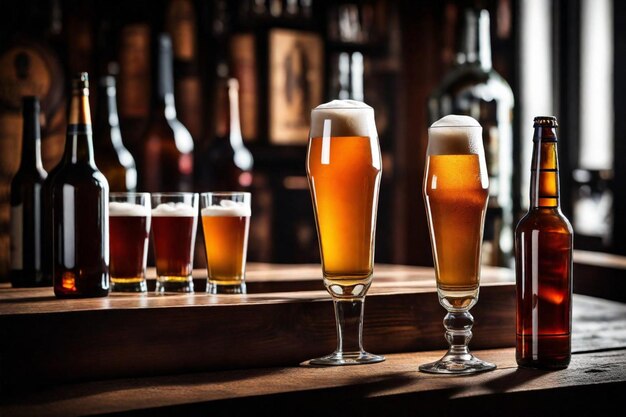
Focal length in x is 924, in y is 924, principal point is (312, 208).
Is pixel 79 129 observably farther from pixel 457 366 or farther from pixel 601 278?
pixel 601 278

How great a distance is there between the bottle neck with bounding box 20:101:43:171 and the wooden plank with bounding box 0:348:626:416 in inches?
25.7

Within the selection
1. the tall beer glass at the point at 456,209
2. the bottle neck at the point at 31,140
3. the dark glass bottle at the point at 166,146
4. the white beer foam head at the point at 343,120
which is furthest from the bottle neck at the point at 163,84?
the tall beer glass at the point at 456,209

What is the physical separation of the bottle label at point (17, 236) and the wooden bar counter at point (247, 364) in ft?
0.51

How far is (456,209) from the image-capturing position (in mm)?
1379

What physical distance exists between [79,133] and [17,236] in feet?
1.04

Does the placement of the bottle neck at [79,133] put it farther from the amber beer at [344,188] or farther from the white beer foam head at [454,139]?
the white beer foam head at [454,139]

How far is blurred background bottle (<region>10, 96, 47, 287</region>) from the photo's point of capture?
177cm

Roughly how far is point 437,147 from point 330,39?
283cm

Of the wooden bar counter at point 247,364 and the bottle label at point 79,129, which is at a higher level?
the bottle label at point 79,129

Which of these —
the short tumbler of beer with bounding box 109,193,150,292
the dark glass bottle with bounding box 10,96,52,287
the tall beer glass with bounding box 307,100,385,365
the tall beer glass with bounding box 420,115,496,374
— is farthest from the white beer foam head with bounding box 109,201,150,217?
the tall beer glass with bounding box 420,115,496,374

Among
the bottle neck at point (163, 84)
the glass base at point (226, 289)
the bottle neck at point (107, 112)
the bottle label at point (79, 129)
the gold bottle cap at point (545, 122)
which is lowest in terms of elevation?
the glass base at point (226, 289)

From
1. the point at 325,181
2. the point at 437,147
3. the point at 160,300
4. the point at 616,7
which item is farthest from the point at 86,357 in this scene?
the point at 616,7

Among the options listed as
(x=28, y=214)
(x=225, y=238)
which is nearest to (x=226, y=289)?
(x=225, y=238)

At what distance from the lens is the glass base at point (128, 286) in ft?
5.44
